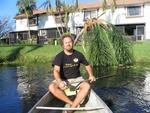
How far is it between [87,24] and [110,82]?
5048mm

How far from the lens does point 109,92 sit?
17.8 meters

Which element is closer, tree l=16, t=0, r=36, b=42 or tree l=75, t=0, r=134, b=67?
tree l=75, t=0, r=134, b=67

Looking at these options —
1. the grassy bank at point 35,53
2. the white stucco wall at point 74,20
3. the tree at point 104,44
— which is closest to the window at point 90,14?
the white stucco wall at point 74,20

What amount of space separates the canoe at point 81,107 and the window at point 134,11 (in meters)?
47.7

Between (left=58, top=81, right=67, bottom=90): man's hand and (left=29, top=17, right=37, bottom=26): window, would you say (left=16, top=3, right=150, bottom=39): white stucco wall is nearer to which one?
(left=29, top=17, right=37, bottom=26): window

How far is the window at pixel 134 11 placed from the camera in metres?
57.8

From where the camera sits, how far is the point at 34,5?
68.2 meters

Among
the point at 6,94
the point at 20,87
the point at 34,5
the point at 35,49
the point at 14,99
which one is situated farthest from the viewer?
the point at 34,5

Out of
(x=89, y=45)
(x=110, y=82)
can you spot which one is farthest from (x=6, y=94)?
(x=89, y=45)

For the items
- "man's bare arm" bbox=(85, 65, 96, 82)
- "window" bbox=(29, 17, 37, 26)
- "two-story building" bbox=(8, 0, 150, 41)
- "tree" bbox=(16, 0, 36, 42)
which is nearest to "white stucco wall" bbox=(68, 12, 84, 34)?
"two-story building" bbox=(8, 0, 150, 41)

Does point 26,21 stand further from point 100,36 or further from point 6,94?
point 6,94

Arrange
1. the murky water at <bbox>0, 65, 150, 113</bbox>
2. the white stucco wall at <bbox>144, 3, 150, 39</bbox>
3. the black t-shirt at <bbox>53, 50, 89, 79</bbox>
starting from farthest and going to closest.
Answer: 1. the white stucco wall at <bbox>144, 3, 150, 39</bbox>
2. the murky water at <bbox>0, 65, 150, 113</bbox>
3. the black t-shirt at <bbox>53, 50, 89, 79</bbox>

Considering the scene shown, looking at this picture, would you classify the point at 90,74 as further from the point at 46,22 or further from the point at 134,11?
the point at 46,22

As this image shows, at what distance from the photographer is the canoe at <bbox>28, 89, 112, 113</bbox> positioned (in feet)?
33.1
